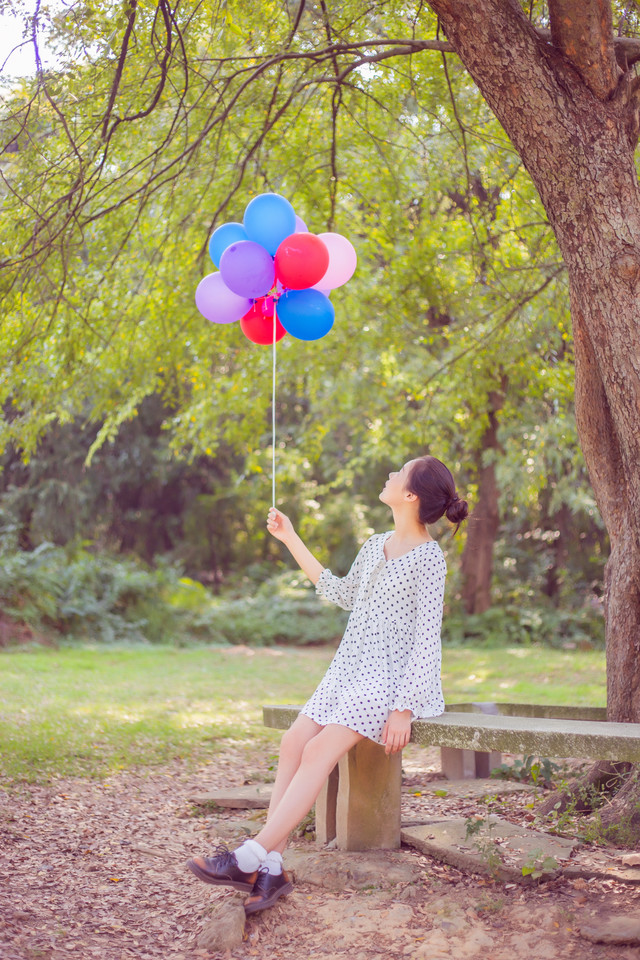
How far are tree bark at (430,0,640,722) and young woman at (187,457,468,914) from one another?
0.79m

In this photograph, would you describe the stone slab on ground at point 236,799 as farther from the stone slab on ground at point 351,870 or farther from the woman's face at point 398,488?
the woman's face at point 398,488

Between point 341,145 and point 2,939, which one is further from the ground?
point 341,145

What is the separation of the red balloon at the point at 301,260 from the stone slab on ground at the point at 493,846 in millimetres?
2416

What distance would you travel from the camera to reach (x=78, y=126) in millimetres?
4871

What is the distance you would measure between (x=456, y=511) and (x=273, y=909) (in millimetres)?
1592

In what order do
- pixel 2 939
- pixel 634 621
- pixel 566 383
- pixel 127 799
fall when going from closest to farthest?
pixel 2 939
pixel 634 621
pixel 127 799
pixel 566 383

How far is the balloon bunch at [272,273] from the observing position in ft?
12.7

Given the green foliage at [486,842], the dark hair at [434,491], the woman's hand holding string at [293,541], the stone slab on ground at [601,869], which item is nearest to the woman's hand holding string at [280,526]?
the woman's hand holding string at [293,541]

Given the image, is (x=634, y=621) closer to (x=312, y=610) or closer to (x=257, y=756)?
(x=257, y=756)

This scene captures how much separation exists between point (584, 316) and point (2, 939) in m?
3.02

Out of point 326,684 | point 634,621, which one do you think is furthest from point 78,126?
point 634,621

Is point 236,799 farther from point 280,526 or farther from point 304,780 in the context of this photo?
point 280,526

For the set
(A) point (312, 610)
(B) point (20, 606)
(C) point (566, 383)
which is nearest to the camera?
(C) point (566, 383)

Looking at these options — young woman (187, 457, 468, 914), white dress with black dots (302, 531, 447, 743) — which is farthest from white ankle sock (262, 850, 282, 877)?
white dress with black dots (302, 531, 447, 743)
